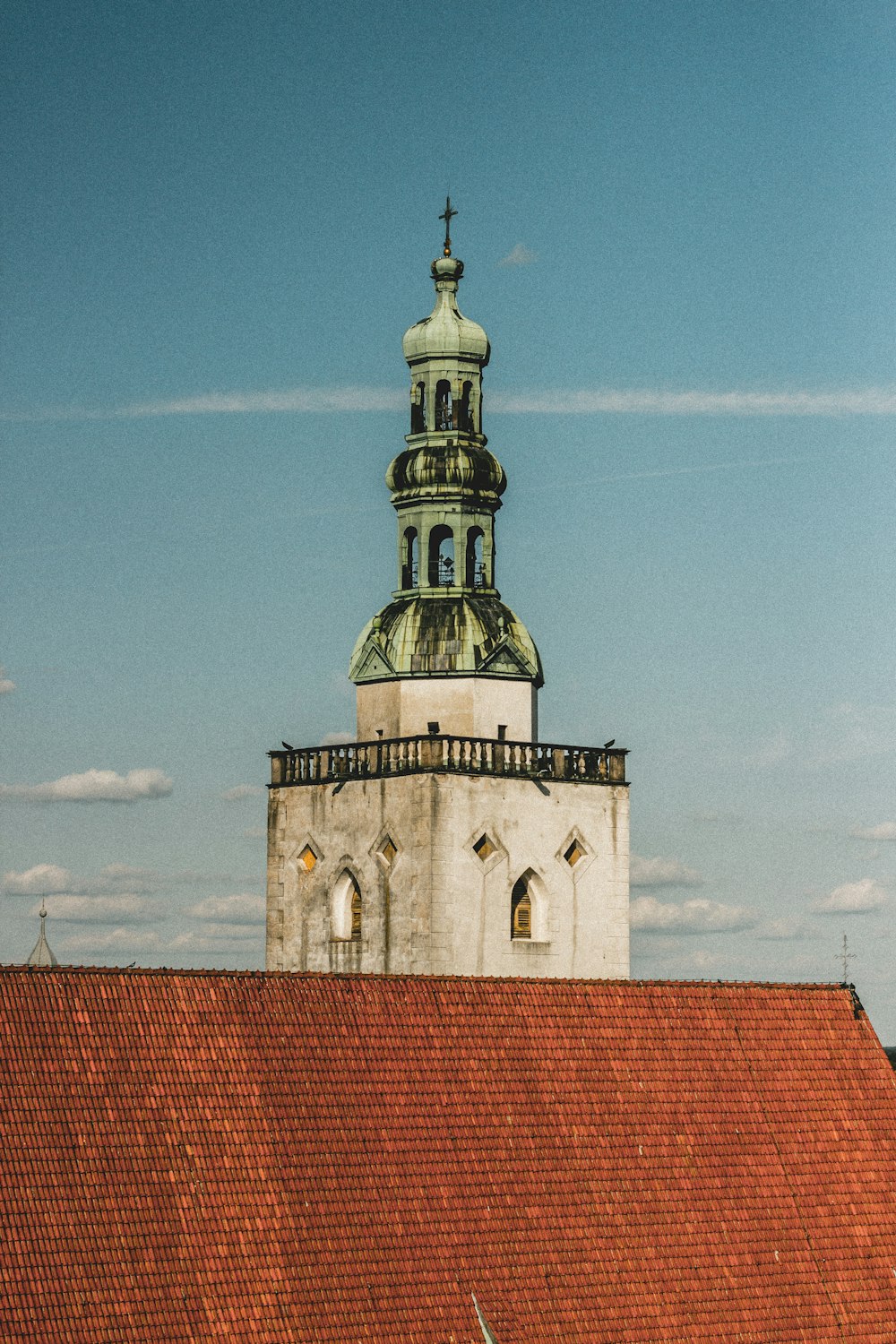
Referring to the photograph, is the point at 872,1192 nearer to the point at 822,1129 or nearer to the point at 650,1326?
the point at 822,1129

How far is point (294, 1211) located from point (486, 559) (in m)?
28.1

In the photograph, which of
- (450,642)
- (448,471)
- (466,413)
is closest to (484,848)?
(450,642)

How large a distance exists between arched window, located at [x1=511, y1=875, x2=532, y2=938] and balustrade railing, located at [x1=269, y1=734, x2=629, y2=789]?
8.71 feet

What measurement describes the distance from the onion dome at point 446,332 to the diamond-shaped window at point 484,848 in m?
12.3

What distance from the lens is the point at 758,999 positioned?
157ft

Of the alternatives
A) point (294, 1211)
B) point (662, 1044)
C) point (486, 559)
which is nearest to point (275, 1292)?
point (294, 1211)

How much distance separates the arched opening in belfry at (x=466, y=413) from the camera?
6606cm

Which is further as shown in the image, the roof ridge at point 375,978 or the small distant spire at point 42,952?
the small distant spire at point 42,952

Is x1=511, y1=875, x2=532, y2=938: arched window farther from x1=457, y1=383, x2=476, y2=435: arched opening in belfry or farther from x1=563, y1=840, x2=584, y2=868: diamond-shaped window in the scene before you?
x1=457, y1=383, x2=476, y2=435: arched opening in belfry

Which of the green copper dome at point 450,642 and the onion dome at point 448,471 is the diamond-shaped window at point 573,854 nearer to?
the green copper dome at point 450,642

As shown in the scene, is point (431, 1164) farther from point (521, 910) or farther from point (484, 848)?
point (521, 910)

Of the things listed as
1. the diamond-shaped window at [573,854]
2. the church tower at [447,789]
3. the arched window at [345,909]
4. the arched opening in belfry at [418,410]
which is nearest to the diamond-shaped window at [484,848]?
the church tower at [447,789]

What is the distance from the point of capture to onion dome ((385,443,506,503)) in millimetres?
64688

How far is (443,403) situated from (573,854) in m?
11.8
